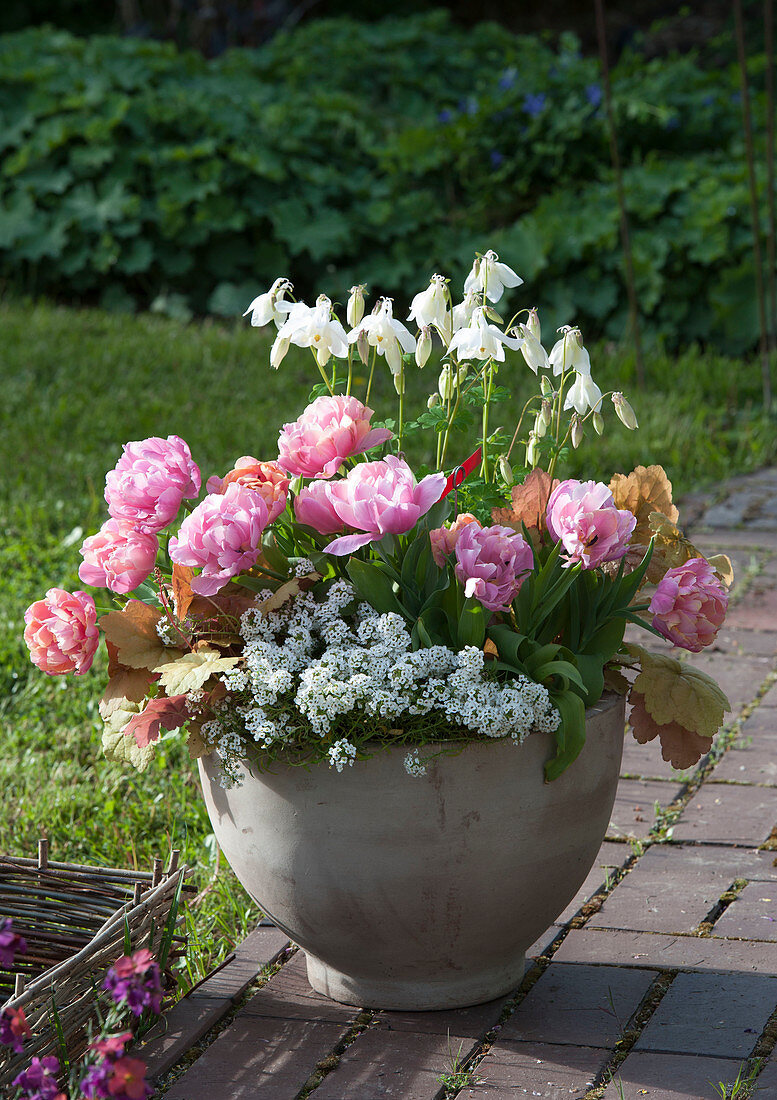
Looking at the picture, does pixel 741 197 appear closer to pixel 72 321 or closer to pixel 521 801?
pixel 72 321

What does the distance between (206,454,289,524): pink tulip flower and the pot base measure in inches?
27.5

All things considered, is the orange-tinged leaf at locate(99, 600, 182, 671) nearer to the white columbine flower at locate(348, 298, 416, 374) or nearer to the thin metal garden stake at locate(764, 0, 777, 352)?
the white columbine flower at locate(348, 298, 416, 374)

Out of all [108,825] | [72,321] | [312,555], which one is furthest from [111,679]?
[72,321]

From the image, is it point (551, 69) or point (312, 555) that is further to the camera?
point (551, 69)

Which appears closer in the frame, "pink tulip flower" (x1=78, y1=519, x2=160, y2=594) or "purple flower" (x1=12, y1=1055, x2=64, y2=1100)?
"purple flower" (x1=12, y1=1055, x2=64, y2=1100)

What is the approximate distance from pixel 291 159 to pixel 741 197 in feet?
8.00

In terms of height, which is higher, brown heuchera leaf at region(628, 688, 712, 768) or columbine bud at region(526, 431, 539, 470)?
columbine bud at region(526, 431, 539, 470)

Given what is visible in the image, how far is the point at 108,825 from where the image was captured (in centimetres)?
254

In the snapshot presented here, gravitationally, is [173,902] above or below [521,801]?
below

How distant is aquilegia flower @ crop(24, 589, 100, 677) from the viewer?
5.95 feet

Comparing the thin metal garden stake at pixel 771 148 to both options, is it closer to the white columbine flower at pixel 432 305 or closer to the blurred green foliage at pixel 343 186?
the blurred green foliage at pixel 343 186

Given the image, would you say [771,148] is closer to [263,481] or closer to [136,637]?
[263,481]

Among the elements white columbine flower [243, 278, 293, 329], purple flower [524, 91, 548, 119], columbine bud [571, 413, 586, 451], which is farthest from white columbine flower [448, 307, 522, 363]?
purple flower [524, 91, 548, 119]

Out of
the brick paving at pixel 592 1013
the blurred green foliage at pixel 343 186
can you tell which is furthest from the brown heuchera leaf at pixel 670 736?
the blurred green foliage at pixel 343 186
